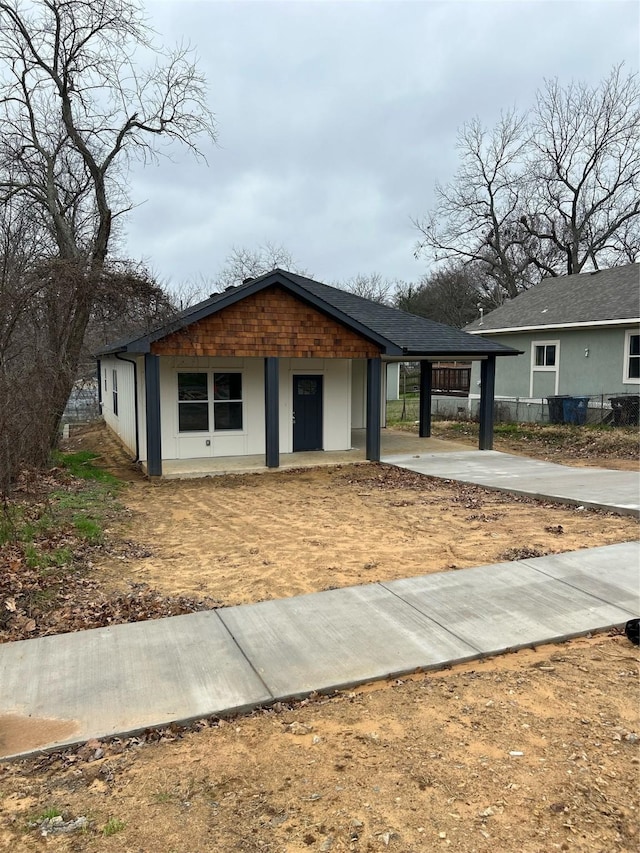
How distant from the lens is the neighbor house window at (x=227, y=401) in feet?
47.2

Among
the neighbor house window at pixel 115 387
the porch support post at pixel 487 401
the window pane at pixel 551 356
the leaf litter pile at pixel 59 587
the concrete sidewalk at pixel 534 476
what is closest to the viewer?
the leaf litter pile at pixel 59 587

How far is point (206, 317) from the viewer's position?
40.7 feet

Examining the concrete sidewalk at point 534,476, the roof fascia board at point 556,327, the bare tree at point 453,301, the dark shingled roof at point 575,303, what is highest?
the bare tree at point 453,301

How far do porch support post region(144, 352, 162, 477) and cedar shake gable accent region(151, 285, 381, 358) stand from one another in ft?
1.19

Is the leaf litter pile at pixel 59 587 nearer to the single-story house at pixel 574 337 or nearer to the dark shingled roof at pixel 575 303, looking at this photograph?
the single-story house at pixel 574 337

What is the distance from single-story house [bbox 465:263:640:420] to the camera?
18547 mm

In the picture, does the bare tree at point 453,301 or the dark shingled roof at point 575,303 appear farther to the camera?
the bare tree at point 453,301

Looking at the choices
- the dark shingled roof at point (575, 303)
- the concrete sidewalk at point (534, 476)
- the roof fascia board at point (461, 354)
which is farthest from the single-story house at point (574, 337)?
the concrete sidewalk at point (534, 476)

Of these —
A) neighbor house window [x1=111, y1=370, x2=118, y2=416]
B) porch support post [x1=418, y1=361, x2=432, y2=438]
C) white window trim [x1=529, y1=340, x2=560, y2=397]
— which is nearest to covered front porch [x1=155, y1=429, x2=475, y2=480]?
porch support post [x1=418, y1=361, x2=432, y2=438]

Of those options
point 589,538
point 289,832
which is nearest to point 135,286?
point 589,538

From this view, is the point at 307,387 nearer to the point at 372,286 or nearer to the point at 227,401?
the point at 227,401

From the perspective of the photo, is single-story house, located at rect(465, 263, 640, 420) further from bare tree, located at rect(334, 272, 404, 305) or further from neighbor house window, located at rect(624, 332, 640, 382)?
bare tree, located at rect(334, 272, 404, 305)

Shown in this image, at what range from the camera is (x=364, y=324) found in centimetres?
1445

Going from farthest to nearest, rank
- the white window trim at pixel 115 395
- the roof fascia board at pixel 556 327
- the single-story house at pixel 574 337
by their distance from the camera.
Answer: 1. the white window trim at pixel 115 395
2. the single-story house at pixel 574 337
3. the roof fascia board at pixel 556 327
